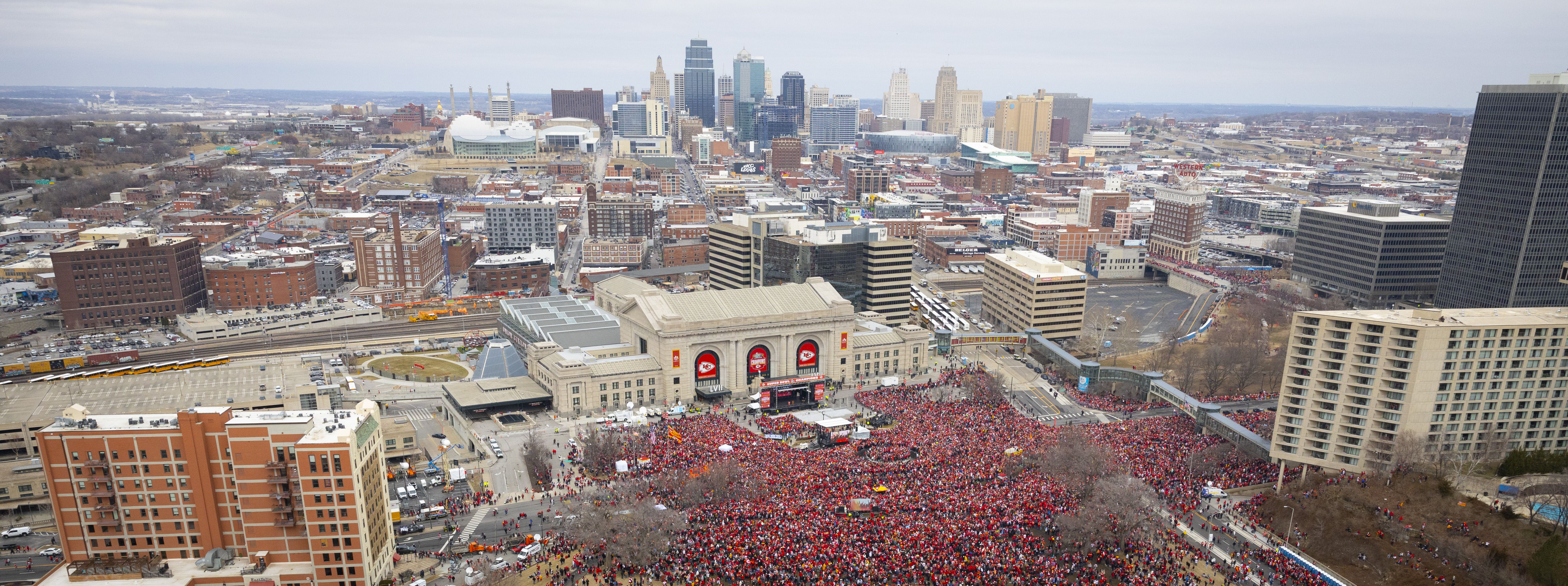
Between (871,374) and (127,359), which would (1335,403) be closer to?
(871,374)

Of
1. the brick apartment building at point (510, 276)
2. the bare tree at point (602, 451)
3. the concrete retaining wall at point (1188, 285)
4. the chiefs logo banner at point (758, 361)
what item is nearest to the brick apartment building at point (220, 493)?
the bare tree at point (602, 451)

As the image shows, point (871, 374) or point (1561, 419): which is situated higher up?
point (1561, 419)

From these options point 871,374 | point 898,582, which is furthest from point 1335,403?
point 871,374

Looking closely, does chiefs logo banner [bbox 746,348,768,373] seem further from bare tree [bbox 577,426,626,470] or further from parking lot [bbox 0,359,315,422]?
parking lot [bbox 0,359,315,422]

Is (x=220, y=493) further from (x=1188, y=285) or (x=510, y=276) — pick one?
(x=1188, y=285)

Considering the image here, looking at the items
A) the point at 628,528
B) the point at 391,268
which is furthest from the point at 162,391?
the point at 391,268

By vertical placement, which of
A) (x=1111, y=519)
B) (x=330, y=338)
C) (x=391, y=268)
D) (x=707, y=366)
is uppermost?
(x=1111, y=519)

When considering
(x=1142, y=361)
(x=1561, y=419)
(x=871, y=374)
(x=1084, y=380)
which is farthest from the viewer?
(x=1142, y=361)
